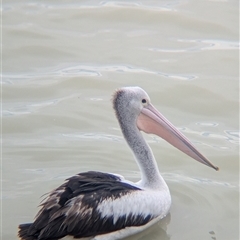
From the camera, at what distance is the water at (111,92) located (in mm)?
6059

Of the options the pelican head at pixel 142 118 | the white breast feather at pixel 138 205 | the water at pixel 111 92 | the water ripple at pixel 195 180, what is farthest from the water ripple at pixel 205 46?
the white breast feather at pixel 138 205

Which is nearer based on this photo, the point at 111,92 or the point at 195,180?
the point at 195,180

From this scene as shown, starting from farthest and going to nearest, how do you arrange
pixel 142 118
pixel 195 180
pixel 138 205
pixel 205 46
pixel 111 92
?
pixel 205 46
pixel 111 92
pixel 195 180
pixel 142 118
pixel 138 205

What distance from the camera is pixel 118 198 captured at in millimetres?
5297

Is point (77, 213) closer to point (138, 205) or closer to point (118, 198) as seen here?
point (118, 198)

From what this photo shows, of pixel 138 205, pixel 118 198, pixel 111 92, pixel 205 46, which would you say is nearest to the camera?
pixel 118 198

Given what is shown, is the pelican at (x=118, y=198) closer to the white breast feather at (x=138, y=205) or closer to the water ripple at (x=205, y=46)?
the white breast feather at (x=138, y=205)

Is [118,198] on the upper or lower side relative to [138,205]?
upper

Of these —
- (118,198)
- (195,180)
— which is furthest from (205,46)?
(118,198)

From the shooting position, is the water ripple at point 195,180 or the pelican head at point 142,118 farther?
the water ripple at point 195,180

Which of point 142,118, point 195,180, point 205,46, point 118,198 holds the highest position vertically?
point 142,118

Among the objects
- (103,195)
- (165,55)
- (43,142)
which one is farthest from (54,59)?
(103,195)

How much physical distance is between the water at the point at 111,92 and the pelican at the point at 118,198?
0.29 meters

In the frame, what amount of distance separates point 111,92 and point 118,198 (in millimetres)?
2747
